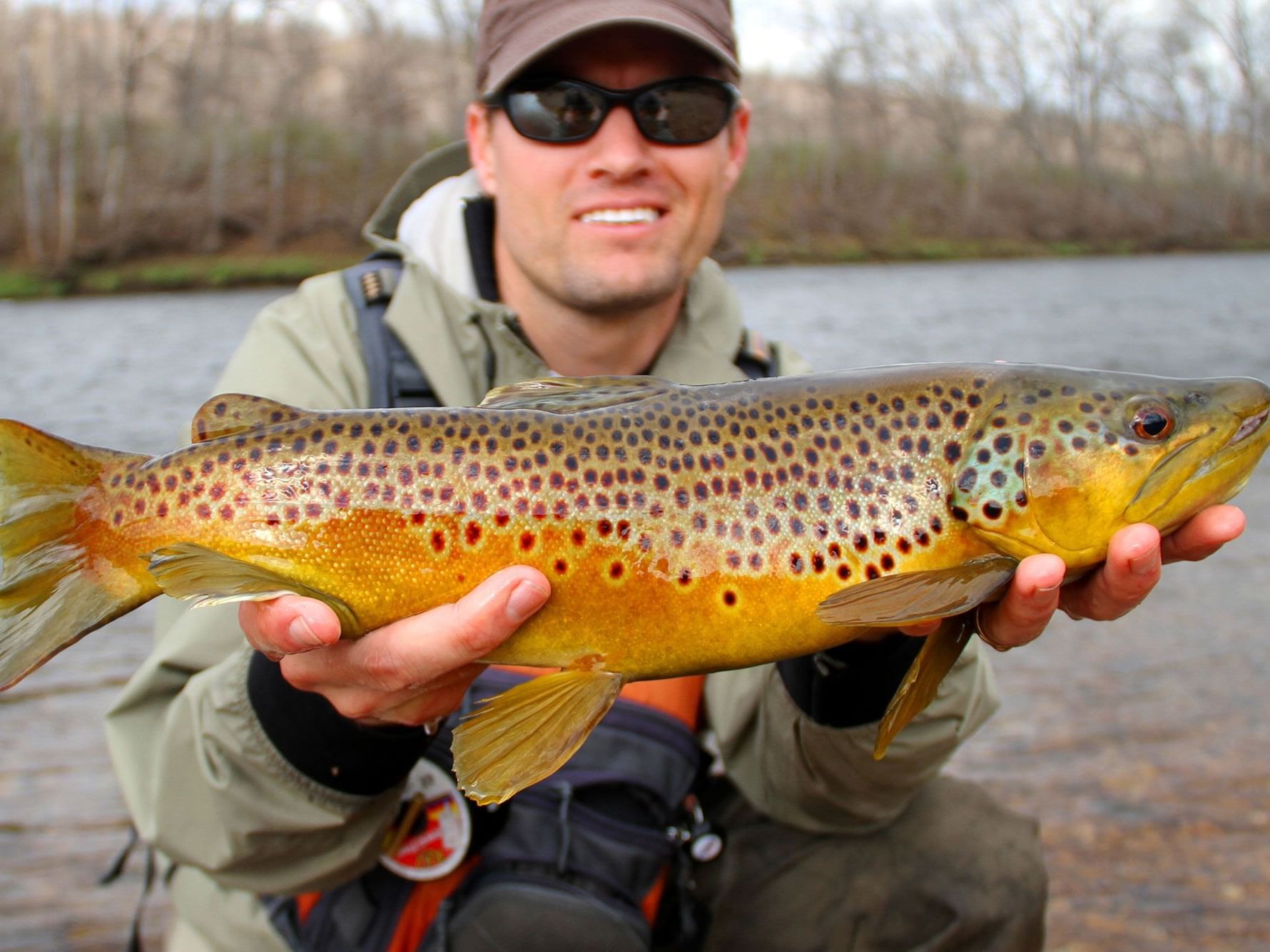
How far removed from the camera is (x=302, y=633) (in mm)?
1606

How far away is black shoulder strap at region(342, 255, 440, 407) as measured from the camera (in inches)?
100.0

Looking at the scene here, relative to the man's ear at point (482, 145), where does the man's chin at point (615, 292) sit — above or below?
below

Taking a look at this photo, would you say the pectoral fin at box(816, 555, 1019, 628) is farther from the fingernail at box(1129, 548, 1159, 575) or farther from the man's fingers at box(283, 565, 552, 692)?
the man's fingers at box(283, 565, 552, 692)

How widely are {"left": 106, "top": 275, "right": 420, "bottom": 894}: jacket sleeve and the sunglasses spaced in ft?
4.40

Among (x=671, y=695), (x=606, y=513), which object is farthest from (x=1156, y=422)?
(x=671, y=695)

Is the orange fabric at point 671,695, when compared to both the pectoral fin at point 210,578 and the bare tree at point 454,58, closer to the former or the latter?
the pectoral fin at point 210,578

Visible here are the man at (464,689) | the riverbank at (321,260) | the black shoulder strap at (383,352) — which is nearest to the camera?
the man at (464,689)

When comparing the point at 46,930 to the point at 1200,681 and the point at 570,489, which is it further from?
the point at 1200,681

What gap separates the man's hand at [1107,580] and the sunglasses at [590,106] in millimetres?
1495

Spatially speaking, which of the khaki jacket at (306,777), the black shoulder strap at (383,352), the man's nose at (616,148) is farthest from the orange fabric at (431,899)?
the man's nose at (616,148)

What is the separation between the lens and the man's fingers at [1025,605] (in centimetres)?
162

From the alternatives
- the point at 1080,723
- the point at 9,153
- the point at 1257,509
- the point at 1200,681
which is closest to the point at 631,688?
the point at 1080,723

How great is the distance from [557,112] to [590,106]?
0.08 metres

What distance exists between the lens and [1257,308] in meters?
21.1
